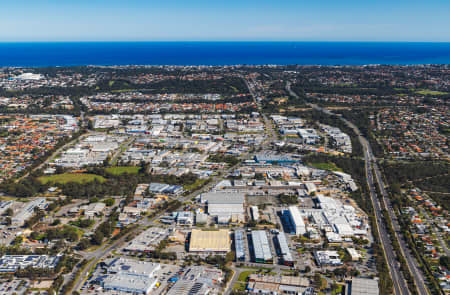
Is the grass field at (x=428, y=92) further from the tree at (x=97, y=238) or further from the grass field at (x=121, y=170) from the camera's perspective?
the tree at (x=97, y=238)

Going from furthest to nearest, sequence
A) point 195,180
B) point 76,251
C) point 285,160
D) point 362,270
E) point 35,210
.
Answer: point 285,160 < point 195,180 < point 35,210 < point 76,251 < point 362,270

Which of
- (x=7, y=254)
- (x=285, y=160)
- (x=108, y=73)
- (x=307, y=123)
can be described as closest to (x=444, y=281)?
(x=285, y=160)

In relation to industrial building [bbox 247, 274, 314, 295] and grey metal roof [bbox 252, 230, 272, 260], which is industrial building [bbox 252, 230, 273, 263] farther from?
industrial building [bbox 247, 274, 314, 295]

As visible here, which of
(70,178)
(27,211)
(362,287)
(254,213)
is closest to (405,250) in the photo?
(362,287)

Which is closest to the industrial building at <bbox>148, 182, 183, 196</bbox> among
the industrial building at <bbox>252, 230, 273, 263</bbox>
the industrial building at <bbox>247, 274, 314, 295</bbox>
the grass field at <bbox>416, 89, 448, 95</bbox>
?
the industrial building at <bbox>252, 230, 273, 263</bbox>

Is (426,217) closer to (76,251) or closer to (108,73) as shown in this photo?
(76,251)

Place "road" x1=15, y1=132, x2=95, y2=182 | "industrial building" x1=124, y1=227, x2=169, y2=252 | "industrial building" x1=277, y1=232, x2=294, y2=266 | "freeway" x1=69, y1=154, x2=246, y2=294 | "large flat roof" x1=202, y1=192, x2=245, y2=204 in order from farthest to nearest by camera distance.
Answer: "road" x1=15, y1=132, x2=95, y2=182 < "large flat roof" x1=202, y1=192, x2=245, y2=204 < "industrial building" x1=124, y1=227, x2=169, y2=252 < "industrial building" x1=277, y1=232, x2=294, y2=266 < "freeway" x1=69, y1=154, x2=246, y2=294

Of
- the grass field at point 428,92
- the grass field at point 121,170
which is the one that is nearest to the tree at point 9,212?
the grass field at point 121,170

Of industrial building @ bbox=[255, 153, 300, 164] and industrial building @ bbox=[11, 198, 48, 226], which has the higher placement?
industrial building @ bbox=[255, 153, 300, 164]
